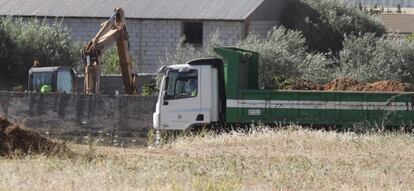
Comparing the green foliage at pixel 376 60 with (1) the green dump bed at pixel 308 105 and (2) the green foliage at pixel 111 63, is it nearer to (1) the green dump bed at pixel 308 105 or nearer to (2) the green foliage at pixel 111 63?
(2) the green foliage at pixel 111 63

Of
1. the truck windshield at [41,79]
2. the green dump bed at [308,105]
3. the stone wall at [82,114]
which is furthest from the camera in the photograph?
the truck windshield at [41,79]

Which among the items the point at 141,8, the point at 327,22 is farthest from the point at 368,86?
the point at 141,8

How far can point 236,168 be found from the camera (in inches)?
632

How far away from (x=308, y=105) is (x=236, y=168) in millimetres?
10030

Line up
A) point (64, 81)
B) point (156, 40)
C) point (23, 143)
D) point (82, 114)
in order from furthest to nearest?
1. point (156, 40)
2. point (64, 81)
3. point (82, 114)
4. point (23, 143)

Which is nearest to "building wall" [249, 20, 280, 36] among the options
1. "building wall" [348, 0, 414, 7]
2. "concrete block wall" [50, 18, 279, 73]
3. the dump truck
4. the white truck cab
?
"concrete block wall" [50, 18, 279, 73]

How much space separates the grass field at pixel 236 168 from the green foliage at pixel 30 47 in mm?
24468

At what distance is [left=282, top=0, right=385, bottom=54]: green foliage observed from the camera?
162 ft

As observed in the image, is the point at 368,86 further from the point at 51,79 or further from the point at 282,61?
the point at 51,79

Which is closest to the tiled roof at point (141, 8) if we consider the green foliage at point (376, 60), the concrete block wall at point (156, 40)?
the concrete block wall at point (156, 40)

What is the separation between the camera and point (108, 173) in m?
14.8

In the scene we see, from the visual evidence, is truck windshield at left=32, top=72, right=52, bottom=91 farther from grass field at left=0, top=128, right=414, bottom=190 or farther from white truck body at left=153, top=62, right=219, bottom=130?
grass field at left=0, top=128, right=414, bottom=190

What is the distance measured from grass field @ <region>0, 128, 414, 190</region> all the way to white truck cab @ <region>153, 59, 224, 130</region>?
384cm

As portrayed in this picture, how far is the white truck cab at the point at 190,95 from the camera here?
85.0ft
